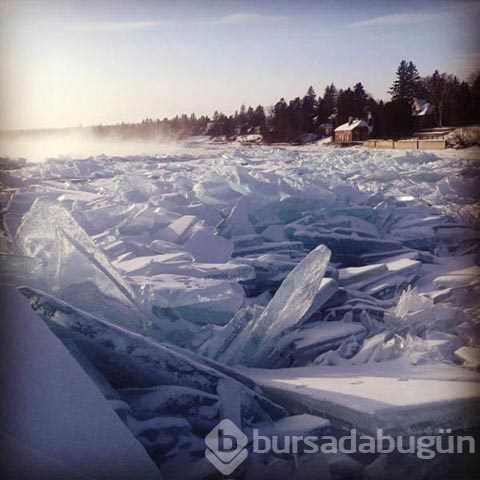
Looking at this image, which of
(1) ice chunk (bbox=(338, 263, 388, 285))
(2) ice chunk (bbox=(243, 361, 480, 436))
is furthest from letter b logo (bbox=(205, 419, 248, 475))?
(1) ice chunk (bbox=(338, 263, 388, 285))

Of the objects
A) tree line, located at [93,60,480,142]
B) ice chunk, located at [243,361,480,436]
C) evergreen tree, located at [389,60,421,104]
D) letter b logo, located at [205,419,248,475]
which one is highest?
evergreen tree, located at [389,60,421,104]

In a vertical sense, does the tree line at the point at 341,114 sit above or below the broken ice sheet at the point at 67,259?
above

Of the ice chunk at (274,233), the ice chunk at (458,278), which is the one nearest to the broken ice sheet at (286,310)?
the ice chunk at (274,233)

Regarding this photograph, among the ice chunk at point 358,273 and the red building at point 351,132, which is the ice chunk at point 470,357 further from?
the red building at point 351,132

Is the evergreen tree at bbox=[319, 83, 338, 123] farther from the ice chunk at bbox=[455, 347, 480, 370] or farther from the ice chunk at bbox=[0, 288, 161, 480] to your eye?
the ice chunk at bbox=[0, 288, 161, 480]

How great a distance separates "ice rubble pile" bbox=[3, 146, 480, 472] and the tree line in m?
0.11

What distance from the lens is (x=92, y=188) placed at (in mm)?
2086

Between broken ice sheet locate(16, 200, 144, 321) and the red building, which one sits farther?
the red building

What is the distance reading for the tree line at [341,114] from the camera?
2.02m

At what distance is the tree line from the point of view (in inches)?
79.7

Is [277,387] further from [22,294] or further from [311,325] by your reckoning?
[22,294]

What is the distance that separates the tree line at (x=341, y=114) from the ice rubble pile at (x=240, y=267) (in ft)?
0.36

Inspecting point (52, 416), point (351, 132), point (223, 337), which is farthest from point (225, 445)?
point (351, 132)

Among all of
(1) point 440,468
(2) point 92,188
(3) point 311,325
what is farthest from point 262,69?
(1) point 440,468
